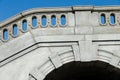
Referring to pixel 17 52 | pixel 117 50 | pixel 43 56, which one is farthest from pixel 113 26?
pixel 17 52

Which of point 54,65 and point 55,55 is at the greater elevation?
point 55,55

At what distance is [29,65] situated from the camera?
10.9m

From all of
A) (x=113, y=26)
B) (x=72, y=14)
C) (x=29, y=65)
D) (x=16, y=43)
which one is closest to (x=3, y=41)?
(x=16, y=43)

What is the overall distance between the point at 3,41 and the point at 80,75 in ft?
11.7

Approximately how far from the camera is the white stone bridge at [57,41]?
10930mm

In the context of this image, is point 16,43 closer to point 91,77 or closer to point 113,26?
point 113,26

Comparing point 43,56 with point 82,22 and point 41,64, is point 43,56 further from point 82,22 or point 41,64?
point 82,22

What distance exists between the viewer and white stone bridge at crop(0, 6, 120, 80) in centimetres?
1093

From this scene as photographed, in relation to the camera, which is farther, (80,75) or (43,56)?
(80,75)

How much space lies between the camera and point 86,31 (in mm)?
11047

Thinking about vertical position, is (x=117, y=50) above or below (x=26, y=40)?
below

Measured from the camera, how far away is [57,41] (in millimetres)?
11016

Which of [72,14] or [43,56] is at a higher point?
[72,14]

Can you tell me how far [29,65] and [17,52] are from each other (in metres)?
0.53
